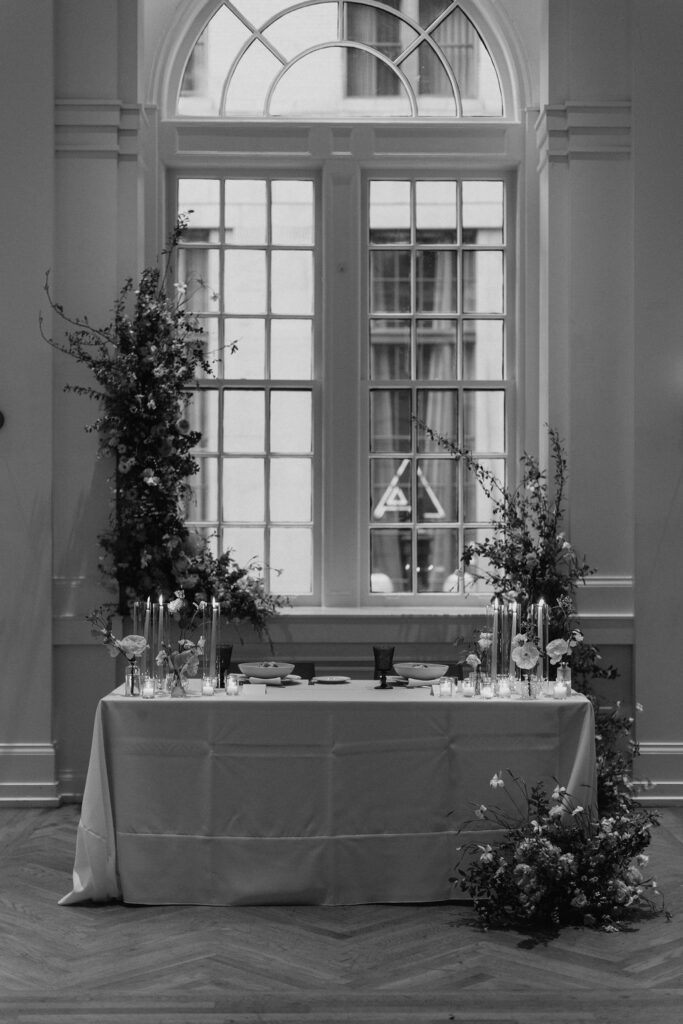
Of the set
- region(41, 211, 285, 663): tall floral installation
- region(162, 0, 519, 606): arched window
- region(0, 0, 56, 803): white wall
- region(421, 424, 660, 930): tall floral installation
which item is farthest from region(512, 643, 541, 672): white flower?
region(0, 0, 56, 803): white wall

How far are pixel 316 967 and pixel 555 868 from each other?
0.90 meters

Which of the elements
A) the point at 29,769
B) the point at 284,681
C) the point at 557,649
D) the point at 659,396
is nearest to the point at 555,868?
the point at 557,649

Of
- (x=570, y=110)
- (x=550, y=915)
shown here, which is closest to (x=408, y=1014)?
(x=550, y=915)

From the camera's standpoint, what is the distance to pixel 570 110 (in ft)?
19.9

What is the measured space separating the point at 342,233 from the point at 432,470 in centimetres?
144

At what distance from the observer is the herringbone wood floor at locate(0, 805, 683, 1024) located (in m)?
3.33

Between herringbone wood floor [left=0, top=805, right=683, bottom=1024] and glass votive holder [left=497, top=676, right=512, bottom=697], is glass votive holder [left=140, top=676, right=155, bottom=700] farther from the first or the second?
glass votive holder [left=497, top=676, right=512, bottom=697]

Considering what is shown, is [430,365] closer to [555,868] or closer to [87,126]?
[87,126]

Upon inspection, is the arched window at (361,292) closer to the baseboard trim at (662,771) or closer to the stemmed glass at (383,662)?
the baseboard trim at (662,771)

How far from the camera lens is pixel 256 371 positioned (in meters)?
6.57

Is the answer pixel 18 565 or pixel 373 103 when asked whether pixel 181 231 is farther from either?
pixel 18 565

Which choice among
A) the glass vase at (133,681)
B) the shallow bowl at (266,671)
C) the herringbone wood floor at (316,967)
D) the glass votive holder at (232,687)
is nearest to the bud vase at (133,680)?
the glass vase at (133,681)

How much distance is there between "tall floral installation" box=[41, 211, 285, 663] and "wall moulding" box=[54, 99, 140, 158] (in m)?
0.57

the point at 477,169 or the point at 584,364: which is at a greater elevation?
the point at 477,169
